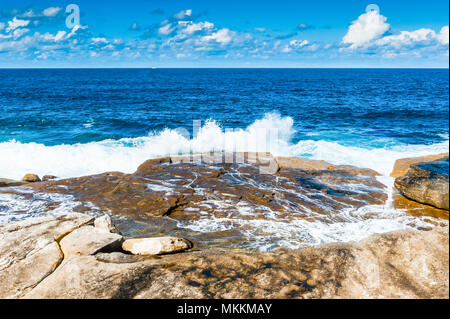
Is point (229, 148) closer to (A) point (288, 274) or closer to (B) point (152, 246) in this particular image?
(B) point (152, 246)

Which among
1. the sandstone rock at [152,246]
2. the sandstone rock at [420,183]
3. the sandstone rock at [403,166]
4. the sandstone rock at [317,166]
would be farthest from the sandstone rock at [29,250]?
the sandstone rock at [403,166]

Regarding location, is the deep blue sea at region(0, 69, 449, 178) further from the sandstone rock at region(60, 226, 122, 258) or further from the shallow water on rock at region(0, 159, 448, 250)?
the sandstone rock at region(60, 226, 122, 258)

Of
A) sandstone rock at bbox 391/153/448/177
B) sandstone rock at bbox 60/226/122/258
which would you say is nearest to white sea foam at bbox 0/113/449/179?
sandstone rock at bbox 391/153/448/177

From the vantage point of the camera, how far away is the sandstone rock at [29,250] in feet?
12.9

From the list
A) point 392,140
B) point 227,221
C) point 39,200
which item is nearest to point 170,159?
point 39,200

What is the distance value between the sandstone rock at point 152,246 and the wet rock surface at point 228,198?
99 centimetres

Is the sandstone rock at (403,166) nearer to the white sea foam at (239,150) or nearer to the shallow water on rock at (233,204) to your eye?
the white sea foam at (239,150)

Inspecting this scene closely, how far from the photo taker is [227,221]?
6.93 m

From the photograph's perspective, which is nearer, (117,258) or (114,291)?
(114,291)

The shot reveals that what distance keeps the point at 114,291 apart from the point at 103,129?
19.9m

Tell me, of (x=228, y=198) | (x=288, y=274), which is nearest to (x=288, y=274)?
(x=288, y=274)
